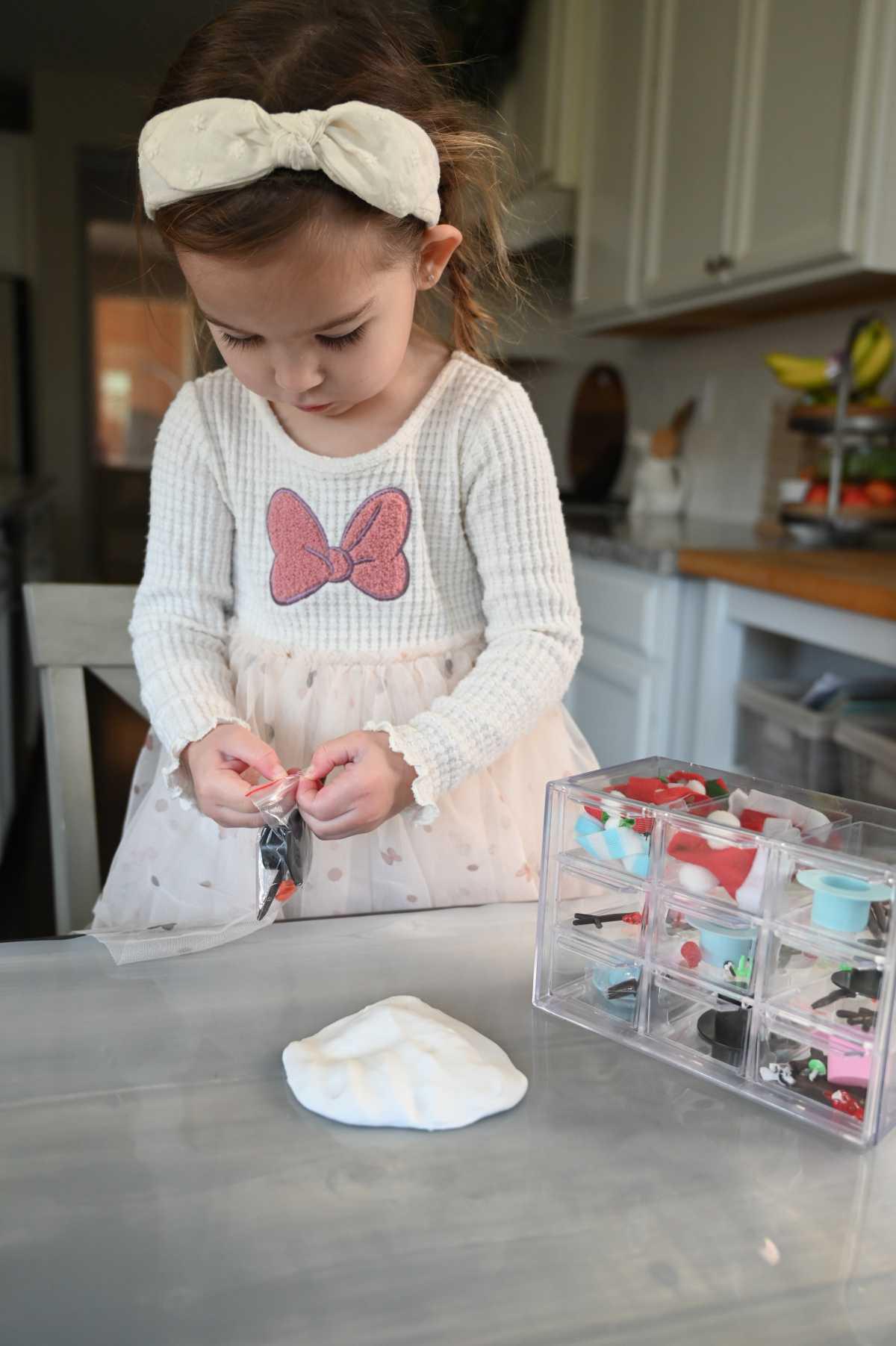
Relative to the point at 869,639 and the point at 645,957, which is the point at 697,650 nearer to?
the point at 869,639

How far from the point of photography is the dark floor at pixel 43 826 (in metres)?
2.23

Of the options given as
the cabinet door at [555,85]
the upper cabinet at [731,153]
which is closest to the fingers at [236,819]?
the upper cabinet at [731,153]

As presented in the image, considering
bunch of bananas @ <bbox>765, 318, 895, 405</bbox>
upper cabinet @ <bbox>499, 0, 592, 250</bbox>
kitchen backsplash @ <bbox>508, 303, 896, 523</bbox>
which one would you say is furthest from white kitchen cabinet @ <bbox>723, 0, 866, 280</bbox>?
upper cabinet @ <bbox>499, 0, 592, 250</bbox>

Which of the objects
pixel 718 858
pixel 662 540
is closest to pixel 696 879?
pixel 718 858

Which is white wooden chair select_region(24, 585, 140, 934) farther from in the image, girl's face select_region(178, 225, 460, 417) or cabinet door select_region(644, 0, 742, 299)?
cabinet door select_region(644, 0, 742, 299)

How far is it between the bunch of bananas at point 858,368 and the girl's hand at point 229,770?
1.65m

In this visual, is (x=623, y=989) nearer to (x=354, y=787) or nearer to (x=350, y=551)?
(x=354, y=787)

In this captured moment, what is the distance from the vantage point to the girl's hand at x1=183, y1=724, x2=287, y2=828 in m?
0.68

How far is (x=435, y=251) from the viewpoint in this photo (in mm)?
737

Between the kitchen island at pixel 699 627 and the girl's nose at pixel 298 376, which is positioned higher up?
the girl's nose at pixel 298 376

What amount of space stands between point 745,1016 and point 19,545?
320 cm

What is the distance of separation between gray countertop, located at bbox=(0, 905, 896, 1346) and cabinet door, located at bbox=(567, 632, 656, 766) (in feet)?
5.20

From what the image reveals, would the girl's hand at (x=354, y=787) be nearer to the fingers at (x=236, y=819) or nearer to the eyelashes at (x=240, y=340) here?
the fingers at (x=236, y=819)

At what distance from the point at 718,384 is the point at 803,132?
0.90 m
